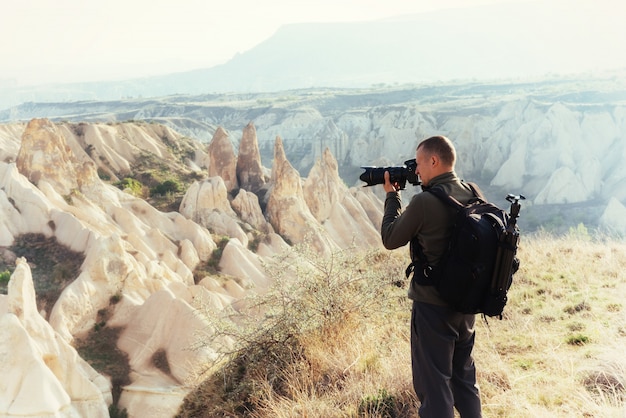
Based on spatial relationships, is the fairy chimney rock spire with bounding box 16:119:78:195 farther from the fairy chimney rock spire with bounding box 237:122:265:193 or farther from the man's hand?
the man's hand

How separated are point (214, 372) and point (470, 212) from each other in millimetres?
4176

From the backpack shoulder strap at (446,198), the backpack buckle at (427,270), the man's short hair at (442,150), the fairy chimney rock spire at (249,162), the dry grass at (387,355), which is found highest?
the man's short hair at (442,150)

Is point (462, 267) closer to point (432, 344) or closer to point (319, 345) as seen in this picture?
point (432, 344)

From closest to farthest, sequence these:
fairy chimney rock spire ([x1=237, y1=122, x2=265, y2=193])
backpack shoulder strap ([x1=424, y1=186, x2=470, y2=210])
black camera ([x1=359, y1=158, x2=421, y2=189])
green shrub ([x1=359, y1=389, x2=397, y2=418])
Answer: backpack shoulder strap ([x1=424, y1=186, x2=470, y2=210]) → black camera ([x1=359, y1=158, x2=421, y2=189]) → green shrub ([x1=359, y1=389, x2=397, y2=418]) → fairy chimney rock spire ([x1=237, y1=122, x2=265, y2=193])

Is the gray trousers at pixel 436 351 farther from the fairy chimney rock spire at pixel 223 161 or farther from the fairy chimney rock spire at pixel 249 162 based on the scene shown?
the fairy chimney rock spire at pixel 249 162

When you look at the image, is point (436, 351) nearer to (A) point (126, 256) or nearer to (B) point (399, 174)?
(B) point (399, 174)

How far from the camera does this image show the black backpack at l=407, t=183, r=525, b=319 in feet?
10.0

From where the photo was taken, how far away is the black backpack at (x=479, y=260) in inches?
120

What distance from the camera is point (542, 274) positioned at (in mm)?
7895

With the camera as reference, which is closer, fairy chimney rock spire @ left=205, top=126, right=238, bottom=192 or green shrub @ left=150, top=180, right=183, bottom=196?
green shrub @ left=150, top=180, right=183, bottom=196

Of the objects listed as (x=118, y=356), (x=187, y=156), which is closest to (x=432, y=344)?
(x=118, y=356)

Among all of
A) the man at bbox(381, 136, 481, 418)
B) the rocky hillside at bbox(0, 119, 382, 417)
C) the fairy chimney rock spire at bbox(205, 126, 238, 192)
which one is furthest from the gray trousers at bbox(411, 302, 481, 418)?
the fairy chimney rock spire at bbox(205, 126, 238, 192)

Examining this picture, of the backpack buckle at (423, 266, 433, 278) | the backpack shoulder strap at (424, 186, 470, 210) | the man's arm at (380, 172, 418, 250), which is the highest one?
the backpack shoulder strap at (424, 186, 470, 210)

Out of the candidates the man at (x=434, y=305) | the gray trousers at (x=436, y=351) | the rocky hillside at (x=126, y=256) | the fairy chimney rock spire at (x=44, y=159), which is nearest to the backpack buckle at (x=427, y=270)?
the man at (x=434, y=305)
